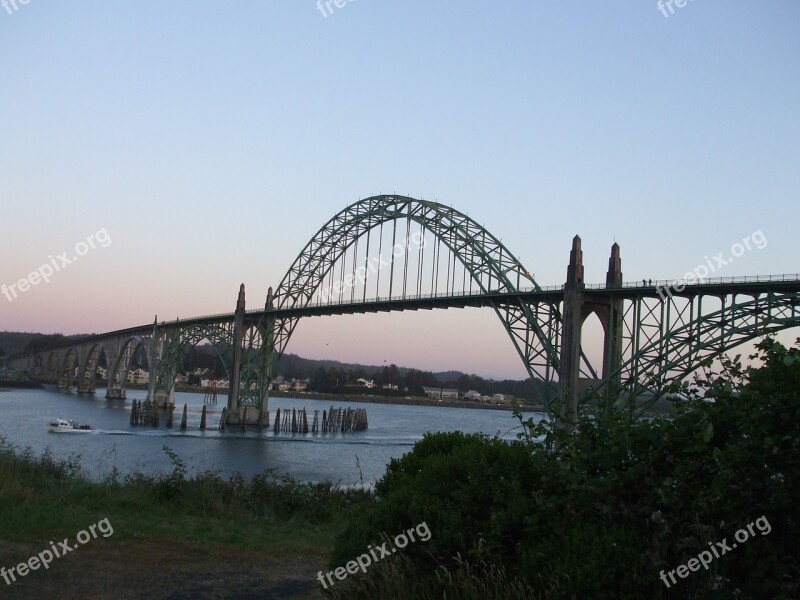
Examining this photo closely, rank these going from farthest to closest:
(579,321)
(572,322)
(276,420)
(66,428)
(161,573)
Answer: (276,420) → (66,428) → (579,321) → (572,322) → (161,573)

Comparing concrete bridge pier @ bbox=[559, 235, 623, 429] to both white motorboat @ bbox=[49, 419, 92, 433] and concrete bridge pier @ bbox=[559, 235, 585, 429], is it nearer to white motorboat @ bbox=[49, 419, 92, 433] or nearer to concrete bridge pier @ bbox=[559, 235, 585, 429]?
concrete bridge pier @ bbox=[559, 235, 585, 429]

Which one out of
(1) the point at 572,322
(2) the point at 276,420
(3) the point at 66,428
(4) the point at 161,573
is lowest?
(3) the point at 66,428

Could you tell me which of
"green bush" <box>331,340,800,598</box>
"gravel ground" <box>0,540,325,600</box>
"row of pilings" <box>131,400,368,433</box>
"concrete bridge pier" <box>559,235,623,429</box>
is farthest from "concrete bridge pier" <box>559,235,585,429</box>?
"row of pilings" <box>131,400,368,433</box>

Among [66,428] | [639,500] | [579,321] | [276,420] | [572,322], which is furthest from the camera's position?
[276,420]

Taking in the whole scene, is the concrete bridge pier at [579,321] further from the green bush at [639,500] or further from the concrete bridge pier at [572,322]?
the green bush at [639,500]

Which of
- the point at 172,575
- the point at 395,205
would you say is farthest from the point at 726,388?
the point at 395,205

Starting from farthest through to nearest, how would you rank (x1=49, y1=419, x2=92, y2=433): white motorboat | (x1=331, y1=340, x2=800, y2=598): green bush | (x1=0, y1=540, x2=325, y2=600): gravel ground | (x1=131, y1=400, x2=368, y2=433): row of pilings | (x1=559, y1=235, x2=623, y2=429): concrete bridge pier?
(x1=131, y1=400, x2=368, y2=433): row of pilings < (x1=49, y1=419, x2=92, y2=433): white motorboat < (x1=559, y1=235, x2=623, y2=429): concrete bridge pier < (x1=0, y1=540, x2=325, y2=600): gravel ground < (x1=331, y1=340, x2=800, y2=598): green bush

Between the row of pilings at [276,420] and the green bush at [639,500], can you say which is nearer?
the green bush at [639,500]

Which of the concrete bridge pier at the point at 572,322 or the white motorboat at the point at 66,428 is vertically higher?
the concrete bridge pier at the point at 572,322

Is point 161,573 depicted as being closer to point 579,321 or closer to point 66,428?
point 579,321

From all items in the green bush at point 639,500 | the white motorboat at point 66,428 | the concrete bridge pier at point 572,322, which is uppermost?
the concrete bridge pier at point 572,322

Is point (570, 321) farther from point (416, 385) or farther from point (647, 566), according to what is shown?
point (416, 385)

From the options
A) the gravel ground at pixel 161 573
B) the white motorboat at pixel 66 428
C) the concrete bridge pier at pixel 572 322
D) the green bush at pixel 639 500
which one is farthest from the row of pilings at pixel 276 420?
the green bush at pixel 639 500

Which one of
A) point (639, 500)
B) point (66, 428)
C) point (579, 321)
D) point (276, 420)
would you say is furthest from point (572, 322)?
point (66, 428)
